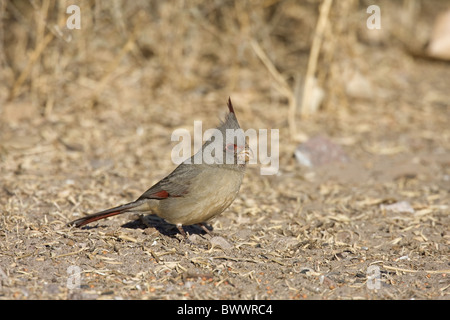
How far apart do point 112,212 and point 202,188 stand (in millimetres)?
666

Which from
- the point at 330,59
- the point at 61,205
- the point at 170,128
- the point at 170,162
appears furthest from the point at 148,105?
the point at 61,205

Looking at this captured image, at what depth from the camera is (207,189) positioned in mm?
4348

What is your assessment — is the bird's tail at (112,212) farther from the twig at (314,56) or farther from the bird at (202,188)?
the twig at (314,56)

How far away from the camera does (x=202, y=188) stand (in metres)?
4.37

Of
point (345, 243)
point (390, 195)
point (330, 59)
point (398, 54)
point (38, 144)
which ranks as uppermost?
point (398, 54)

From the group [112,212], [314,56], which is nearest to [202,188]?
[112,212]

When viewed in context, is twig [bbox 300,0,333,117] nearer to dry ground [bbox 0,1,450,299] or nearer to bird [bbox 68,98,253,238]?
dry ground [bbox 0,1,450,299]

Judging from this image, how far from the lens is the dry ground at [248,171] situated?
3.91 meters

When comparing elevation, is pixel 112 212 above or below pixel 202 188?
below

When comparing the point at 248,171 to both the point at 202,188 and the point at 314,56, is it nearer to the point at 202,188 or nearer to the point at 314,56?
the point at 314,56

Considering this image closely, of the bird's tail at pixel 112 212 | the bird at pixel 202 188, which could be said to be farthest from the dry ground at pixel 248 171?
the bird at pixel 202 188

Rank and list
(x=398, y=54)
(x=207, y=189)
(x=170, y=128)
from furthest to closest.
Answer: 1. (x=398, y=54)
2. (x=170, y=128)
3. (x=207, y=189)
